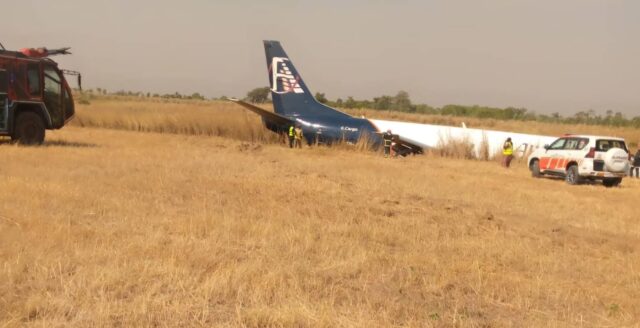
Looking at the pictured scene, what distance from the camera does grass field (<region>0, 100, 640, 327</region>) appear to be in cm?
476

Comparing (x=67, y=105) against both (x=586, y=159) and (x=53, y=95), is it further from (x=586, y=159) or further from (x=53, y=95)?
(x=586, y=159)

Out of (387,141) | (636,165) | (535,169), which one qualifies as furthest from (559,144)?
(387,141)

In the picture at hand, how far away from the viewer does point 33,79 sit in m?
19.3

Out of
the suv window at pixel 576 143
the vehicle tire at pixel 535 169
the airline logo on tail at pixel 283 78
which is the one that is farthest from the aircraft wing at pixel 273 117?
the suv window at pixel 576 143

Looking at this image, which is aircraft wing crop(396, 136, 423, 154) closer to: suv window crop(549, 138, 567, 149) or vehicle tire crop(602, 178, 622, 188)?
suv window crop(549, 138, 567, 149)

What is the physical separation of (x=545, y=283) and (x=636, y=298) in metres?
0.84

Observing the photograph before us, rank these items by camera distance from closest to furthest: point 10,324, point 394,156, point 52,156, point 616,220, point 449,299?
1. point 10,324
2. point 449,299
3. point 616,220
4. point 52,156
5. point 394,156

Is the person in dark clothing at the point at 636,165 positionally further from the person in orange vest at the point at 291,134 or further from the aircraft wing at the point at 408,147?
the person in orange vest at the point at 291,134

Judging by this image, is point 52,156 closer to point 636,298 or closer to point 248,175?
point 248,175

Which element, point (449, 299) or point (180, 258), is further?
point (180, 258)

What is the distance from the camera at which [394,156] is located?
1051 inches

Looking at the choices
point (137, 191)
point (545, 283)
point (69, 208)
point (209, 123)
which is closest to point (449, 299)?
point (545, 283)

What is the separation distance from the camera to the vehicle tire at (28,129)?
1897 cm

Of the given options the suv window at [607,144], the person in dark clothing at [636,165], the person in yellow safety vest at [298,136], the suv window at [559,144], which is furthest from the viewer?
the person in yellow safety vest at [298,136]
